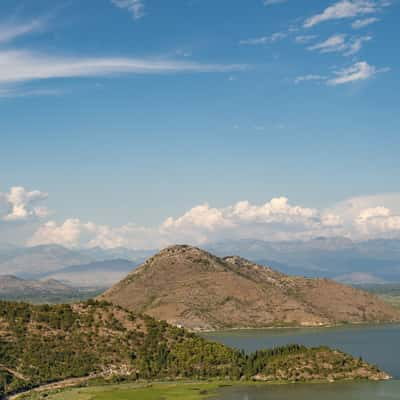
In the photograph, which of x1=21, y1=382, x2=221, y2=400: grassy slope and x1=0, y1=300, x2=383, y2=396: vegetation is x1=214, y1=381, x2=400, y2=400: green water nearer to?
x1=21, y1=382, x2=221, y2=400: grassy slope

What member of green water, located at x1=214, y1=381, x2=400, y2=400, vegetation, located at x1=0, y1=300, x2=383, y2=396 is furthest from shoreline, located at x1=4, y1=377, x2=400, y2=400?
green water, located at x1=214, y1=381, x2=400, y2=400

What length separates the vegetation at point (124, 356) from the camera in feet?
454

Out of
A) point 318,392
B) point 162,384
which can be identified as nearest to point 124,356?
point 162,384

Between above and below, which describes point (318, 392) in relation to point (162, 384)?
below

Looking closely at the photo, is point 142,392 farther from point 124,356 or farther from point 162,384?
point 124,356

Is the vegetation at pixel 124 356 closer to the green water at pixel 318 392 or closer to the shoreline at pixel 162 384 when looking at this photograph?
the shoreline at pixel 162 384

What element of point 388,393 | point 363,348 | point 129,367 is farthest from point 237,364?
point 363,348

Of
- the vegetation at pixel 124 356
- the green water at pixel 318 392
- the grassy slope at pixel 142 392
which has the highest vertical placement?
the vegetation at pixel 124 356

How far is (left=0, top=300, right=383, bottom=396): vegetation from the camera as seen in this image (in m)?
138

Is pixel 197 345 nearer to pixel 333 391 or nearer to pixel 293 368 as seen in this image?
pixel 293 368

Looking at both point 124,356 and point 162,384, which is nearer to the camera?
point 162,384

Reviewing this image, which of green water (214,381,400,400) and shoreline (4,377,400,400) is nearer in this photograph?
green water (214,381,400,400)

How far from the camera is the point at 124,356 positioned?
146250 millimetres

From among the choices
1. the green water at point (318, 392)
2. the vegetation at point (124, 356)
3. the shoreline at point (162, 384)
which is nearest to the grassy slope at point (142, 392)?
the shoreline at point (162, 384)
